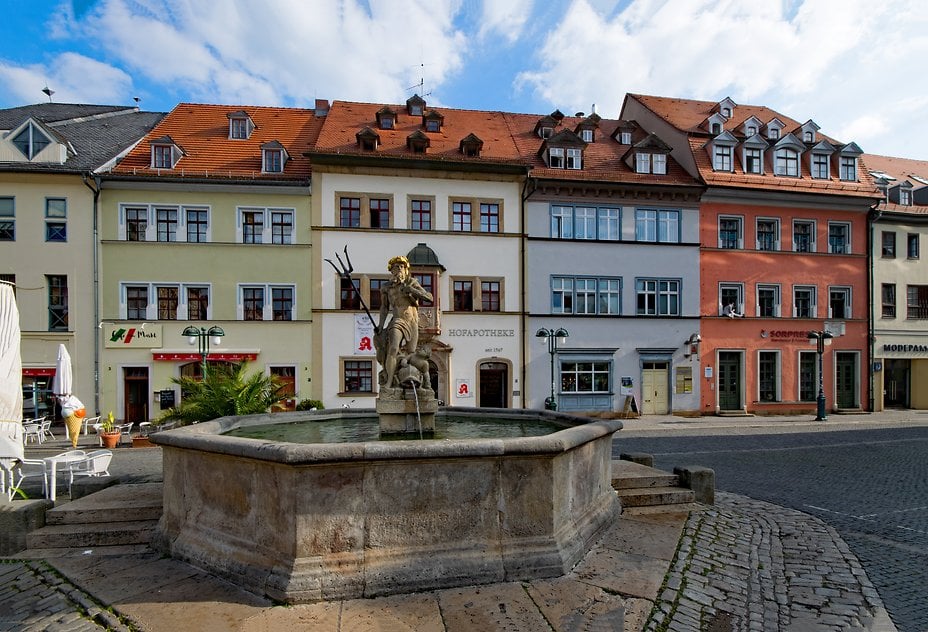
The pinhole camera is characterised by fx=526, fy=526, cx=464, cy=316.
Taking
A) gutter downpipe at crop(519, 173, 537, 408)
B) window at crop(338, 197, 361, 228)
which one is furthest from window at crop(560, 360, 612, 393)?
window at crop(338, 197, 361, 228)

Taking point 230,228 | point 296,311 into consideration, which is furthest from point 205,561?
point 230,228

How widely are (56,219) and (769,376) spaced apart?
30286 mm

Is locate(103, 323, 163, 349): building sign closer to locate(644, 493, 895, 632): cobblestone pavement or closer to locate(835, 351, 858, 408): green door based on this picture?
locate(644, 493, 895, 632): cobblestone pavement

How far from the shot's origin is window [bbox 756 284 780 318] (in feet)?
78.7

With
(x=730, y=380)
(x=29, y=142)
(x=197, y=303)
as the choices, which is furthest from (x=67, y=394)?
(x=730, y=380)

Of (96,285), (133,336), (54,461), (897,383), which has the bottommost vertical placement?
(897,383)

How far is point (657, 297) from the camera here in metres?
23.1

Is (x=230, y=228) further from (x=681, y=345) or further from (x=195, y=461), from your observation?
(x=681, y=345)

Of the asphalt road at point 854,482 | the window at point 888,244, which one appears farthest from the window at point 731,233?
the asphalt road at point 854,482

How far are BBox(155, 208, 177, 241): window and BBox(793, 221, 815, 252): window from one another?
2695 cm

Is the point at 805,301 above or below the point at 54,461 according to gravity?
above

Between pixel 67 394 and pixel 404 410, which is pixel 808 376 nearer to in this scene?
pixel 404 410

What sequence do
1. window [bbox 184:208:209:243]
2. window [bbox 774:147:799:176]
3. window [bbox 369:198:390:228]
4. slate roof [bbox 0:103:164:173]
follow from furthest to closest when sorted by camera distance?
window [bbox 774:147:799:176] < window [bbox 369:198:390:228] < window [bbox 184:208:209:243] < slate roof [bbox 0:103:164:173]

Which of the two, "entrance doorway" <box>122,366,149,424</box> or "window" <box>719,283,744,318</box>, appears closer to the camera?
"entrance doorway" <box>122,366,149,424</box>
